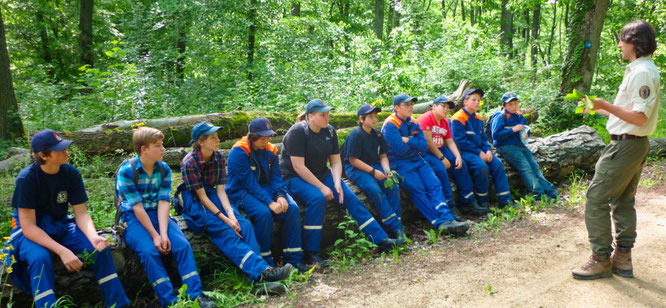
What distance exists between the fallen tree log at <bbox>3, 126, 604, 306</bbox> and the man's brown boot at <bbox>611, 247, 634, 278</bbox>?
2.62 metres

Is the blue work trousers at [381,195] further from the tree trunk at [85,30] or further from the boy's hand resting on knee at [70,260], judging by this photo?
the tree trunk at [85,30]

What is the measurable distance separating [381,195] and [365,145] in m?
0.77

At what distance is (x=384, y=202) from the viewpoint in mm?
5070

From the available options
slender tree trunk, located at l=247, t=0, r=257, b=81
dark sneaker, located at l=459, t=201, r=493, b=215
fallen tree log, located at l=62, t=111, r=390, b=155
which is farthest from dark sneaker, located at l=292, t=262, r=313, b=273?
slender tree trunk, located at l=247, t=0, r=257, b=81

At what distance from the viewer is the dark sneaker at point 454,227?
195 inches

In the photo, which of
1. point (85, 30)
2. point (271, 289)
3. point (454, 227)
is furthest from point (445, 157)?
point (85, 30)

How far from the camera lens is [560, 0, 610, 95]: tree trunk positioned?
365 inches

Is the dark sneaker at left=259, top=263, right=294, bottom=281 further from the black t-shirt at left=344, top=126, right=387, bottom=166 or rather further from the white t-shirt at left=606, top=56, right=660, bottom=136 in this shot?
the white t-shirt at left=606, top=56, right=660, bottom=136

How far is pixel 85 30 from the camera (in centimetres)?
1315

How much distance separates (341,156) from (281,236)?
62.9 inches

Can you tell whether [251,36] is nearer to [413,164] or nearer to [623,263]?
[413,164]

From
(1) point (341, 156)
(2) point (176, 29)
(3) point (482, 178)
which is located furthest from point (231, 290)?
(2) point (176, 29)

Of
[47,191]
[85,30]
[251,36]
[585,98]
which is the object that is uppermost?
[85,30]

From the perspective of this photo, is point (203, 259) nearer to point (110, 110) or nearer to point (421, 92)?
point (110, 110)
